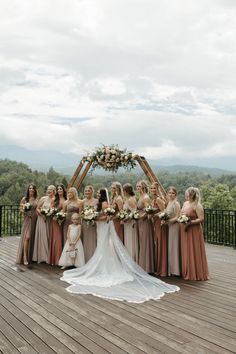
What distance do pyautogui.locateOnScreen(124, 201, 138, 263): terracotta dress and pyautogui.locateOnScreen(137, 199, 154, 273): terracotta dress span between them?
0.11 metres

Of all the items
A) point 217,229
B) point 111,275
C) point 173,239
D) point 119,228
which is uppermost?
point 119,228

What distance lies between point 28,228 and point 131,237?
8.19 feet

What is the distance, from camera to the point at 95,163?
9336 millimetres

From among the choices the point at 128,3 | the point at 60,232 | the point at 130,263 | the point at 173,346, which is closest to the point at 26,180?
the point at 128,3

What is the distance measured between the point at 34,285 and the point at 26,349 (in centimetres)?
269

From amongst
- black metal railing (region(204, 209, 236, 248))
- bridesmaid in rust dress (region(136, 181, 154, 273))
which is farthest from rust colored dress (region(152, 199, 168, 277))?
black metal railing (region(204, 209, 236, 248))

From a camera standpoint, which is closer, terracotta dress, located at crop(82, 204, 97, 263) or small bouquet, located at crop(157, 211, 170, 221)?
small bouquet, located at crop(157, 211, 170, 221)

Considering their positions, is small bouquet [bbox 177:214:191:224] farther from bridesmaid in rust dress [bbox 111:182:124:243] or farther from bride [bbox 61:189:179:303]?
bridesmaid in rust dress [bbox 111:182:124:243]

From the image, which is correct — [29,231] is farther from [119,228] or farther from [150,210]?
[150,210]

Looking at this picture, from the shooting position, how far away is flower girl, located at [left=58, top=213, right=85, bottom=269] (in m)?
7.83

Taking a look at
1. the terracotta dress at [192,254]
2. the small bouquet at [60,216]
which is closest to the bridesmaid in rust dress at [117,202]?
the small bouquet at [60,216]

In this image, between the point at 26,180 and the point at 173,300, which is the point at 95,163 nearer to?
the point at 173,300

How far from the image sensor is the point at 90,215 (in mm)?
7754

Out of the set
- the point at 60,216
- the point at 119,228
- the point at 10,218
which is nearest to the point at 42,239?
the point at 60,216
